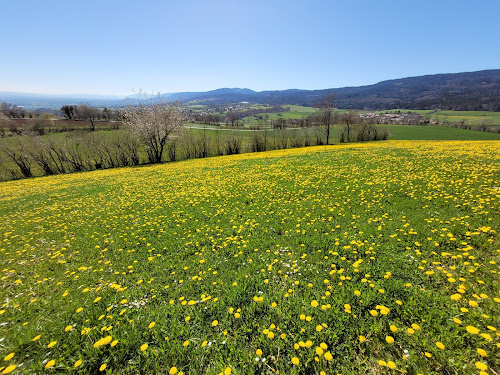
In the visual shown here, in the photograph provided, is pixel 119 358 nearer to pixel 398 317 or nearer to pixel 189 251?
pixel 189 251

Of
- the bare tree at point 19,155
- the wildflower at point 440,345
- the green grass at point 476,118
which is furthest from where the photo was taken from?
the green grass at point 476,118

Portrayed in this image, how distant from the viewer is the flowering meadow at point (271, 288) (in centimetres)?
332

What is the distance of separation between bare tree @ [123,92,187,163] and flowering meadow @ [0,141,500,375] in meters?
27.9

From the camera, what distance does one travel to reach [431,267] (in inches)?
192

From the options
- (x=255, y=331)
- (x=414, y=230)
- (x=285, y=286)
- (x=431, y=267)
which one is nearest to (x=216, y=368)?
(x=255, y=331)

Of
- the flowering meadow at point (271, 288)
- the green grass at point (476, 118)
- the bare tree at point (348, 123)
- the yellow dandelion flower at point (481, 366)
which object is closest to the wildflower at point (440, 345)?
the flowering meadow at point (271, 288)

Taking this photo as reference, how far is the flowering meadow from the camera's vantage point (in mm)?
3318

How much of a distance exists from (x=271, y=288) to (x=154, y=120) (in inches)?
1452

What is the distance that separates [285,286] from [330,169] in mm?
13324

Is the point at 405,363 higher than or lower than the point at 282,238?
higher

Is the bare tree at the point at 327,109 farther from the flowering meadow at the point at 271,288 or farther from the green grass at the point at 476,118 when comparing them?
the green grass at the point at 476,118

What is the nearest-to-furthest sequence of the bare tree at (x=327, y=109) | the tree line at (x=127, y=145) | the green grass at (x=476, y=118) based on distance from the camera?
the tree line at (x=127, y=145)
the bare tree at (x=327, y=109)
the green grass at (x=476, y=118)

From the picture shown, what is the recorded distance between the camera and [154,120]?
3466 centimetres

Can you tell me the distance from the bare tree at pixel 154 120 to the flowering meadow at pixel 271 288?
91.6ft
